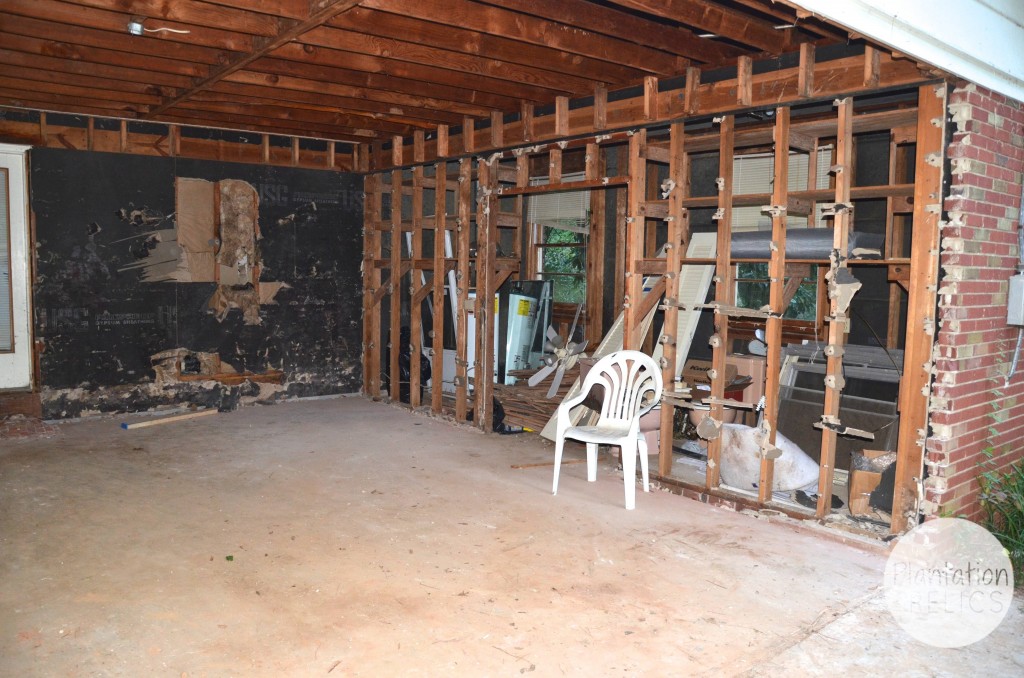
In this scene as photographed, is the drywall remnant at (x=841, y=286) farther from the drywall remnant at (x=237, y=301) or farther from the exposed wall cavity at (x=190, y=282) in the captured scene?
the drywall remnant at (x=237, y=301)

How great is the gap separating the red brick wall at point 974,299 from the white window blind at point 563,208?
13.1 feet

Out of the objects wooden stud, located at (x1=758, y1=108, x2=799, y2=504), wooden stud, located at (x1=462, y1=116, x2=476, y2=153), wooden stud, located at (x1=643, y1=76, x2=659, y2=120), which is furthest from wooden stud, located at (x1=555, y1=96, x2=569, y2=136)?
Result: wooden stud, located at (x1=758, y1=108, x2=799, y2=504)

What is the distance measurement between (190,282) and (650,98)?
16.1 ft

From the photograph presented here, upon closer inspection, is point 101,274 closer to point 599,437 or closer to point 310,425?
point 310,425

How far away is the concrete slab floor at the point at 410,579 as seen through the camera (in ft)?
9.89

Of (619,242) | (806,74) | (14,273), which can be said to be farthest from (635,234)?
(14,273)

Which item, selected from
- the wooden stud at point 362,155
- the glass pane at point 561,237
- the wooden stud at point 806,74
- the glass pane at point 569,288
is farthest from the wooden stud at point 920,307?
the wooden stud at point 362,155

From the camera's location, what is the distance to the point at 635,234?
548 cm

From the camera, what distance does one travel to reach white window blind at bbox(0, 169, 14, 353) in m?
6.82

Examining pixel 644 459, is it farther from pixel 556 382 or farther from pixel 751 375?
pixel 556 382

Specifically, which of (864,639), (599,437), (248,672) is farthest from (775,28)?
(248,672)

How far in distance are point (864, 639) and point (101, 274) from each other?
692 cm

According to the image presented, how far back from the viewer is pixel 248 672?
2867 mm

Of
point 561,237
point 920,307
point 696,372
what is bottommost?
point 696,372
